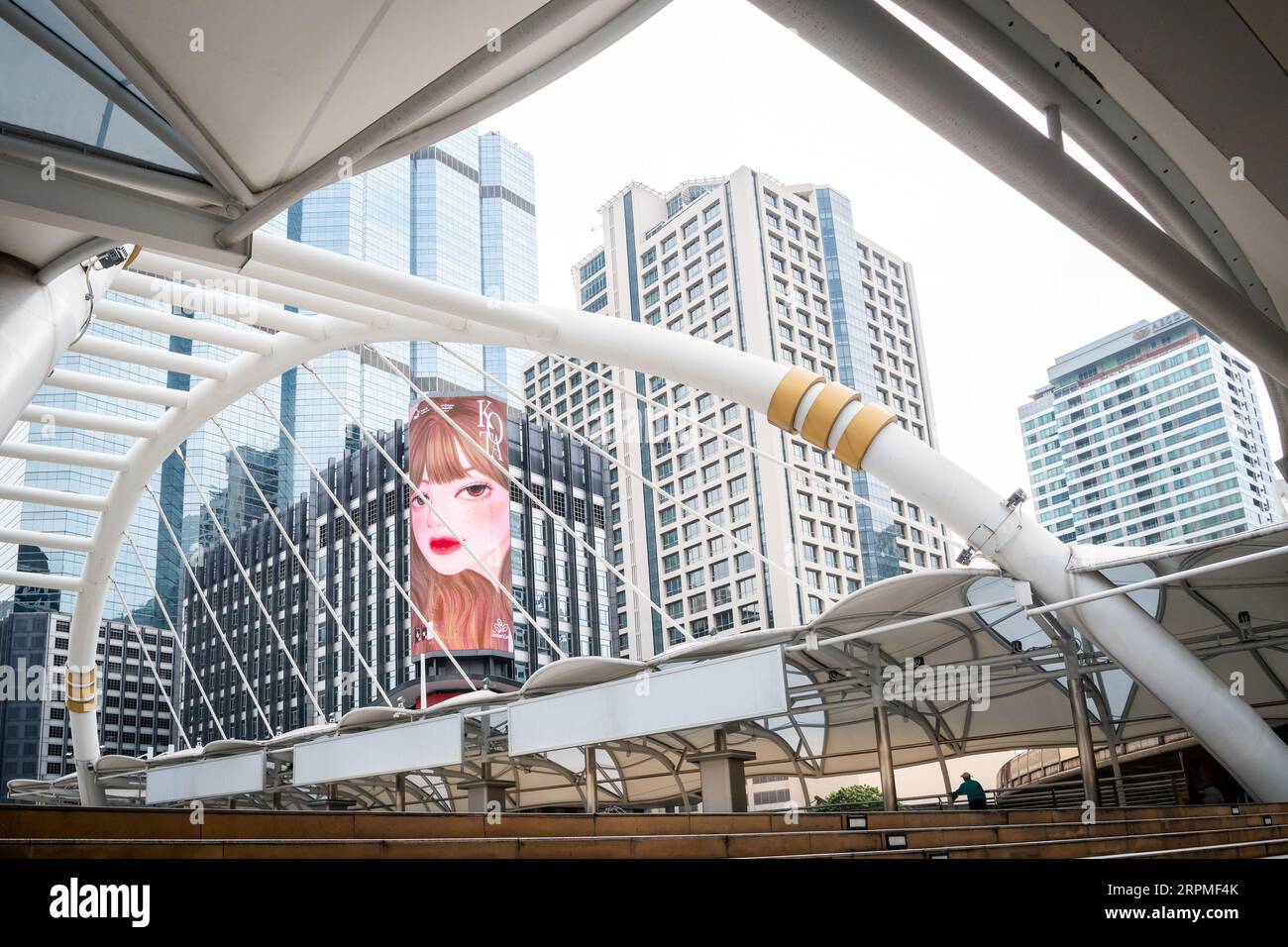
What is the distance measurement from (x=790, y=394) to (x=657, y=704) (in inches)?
199

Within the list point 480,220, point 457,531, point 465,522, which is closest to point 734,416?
point 465,522

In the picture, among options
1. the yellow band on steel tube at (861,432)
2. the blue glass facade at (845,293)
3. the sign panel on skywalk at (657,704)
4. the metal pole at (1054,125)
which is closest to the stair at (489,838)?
the metal pole at (1054,125)

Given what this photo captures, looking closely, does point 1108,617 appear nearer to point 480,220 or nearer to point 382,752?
point 382,752

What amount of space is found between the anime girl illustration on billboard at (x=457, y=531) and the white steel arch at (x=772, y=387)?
1284 inches

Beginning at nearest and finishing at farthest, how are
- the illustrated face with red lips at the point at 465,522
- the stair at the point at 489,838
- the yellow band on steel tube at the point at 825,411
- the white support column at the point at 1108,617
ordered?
the stair at the point at 489,838
the white support column at the point at 1108,617
the yellow band on steel tube at the point at 825,411
the illustrated face with red lips at the point at 465,522

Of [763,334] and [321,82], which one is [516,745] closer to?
[321,82]

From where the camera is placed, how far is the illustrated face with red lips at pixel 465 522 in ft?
173

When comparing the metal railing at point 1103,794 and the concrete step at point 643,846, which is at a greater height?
the concrete step at point 643,846

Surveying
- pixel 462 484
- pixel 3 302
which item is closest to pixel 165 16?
pixel 3 302

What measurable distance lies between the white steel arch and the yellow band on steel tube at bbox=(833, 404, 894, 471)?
0.05ft

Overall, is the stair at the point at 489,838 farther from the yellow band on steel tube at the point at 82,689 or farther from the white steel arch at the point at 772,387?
the yellow band on steel tube at the point at 82,689

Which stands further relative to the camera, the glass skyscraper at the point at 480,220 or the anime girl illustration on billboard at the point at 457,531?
the glass skyscraper at the point at 480,220

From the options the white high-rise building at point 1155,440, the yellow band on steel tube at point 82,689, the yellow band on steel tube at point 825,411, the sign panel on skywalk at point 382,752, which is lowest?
the sign panel on skywalk at point 382,752

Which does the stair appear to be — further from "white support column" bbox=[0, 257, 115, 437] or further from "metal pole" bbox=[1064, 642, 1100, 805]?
"metal pole" bbox=[1064, 642, 1100, 805]
